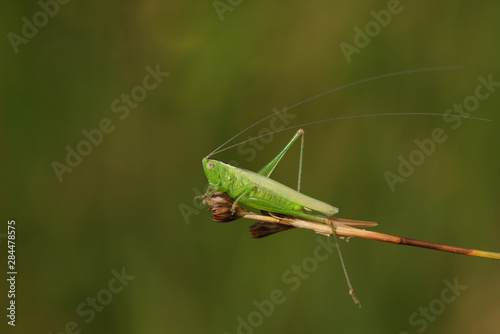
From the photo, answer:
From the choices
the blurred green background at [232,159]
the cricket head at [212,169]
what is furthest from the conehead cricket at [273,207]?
the blurred green background at [232,159]

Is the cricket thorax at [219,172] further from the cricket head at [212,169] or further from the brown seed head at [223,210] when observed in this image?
the brown seed head at [223,210]

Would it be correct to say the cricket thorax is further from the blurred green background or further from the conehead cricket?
the blurred green background

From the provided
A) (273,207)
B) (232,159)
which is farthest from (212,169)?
(232,159)

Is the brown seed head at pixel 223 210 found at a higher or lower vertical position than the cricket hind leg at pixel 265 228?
higher

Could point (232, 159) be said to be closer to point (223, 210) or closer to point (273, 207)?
point (273, 207)

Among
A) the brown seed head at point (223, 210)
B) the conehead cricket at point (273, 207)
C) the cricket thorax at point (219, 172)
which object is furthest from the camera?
the cricket thorax at point (219, 172)

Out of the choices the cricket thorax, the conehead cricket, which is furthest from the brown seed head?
the cricket thorax

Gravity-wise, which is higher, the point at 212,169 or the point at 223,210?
the point at 212,169

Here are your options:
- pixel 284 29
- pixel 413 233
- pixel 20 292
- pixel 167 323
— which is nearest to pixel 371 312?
pixel 413 233

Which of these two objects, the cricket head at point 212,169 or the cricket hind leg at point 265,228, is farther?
the cricket head at point 212,169
